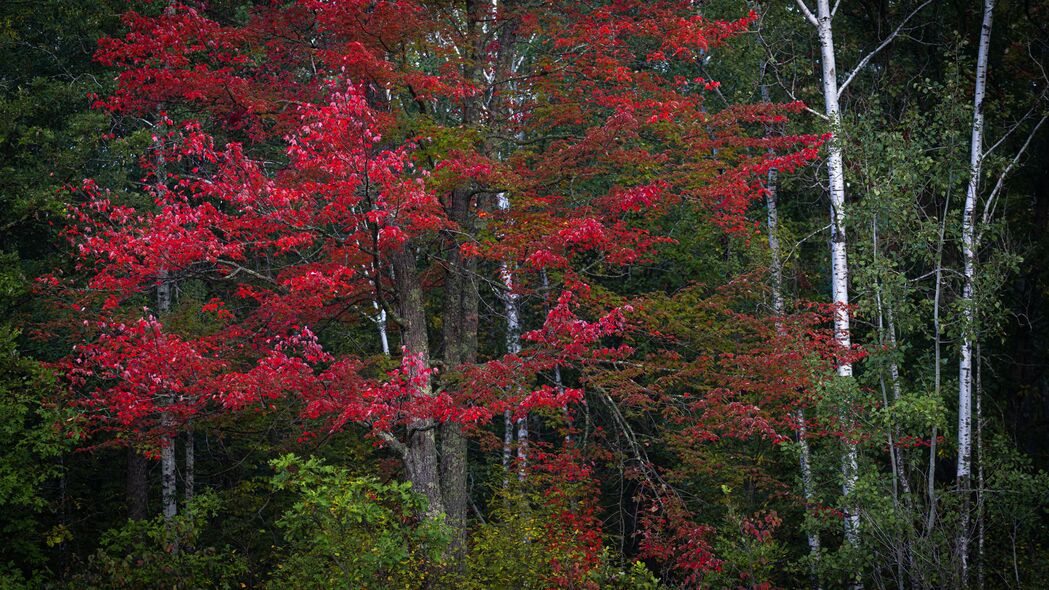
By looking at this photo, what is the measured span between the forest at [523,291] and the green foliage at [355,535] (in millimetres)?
40

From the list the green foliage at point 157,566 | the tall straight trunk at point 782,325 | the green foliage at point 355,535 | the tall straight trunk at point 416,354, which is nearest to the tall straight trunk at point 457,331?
the tall straight trunk at point 416,354

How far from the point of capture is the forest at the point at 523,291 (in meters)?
9.61

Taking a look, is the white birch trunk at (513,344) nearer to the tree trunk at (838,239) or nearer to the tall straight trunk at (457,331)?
the tall straight trunk at (457,331)

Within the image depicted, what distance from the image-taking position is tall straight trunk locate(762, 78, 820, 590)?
1102 cm

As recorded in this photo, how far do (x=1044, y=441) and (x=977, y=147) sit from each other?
7193 millimetres

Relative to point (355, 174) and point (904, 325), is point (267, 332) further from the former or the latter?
point (904, 325)

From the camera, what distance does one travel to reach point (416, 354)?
36.3 ft

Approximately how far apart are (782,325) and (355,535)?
22.4 ft

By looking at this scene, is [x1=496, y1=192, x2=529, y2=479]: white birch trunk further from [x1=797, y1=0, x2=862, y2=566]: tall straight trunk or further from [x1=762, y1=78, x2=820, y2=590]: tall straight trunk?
[x1=797, y1=0, x2=862, y2=566]: tall straight trunk

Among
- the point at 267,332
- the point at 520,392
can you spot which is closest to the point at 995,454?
the point at 520,392

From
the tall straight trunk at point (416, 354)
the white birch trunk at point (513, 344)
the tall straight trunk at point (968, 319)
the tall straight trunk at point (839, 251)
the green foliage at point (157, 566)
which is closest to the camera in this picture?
the green foliage at point (157, 566)

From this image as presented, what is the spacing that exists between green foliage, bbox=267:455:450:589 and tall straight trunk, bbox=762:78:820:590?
4.64 m

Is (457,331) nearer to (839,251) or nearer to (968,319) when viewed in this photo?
(839,251)

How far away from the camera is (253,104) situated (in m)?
11.2
